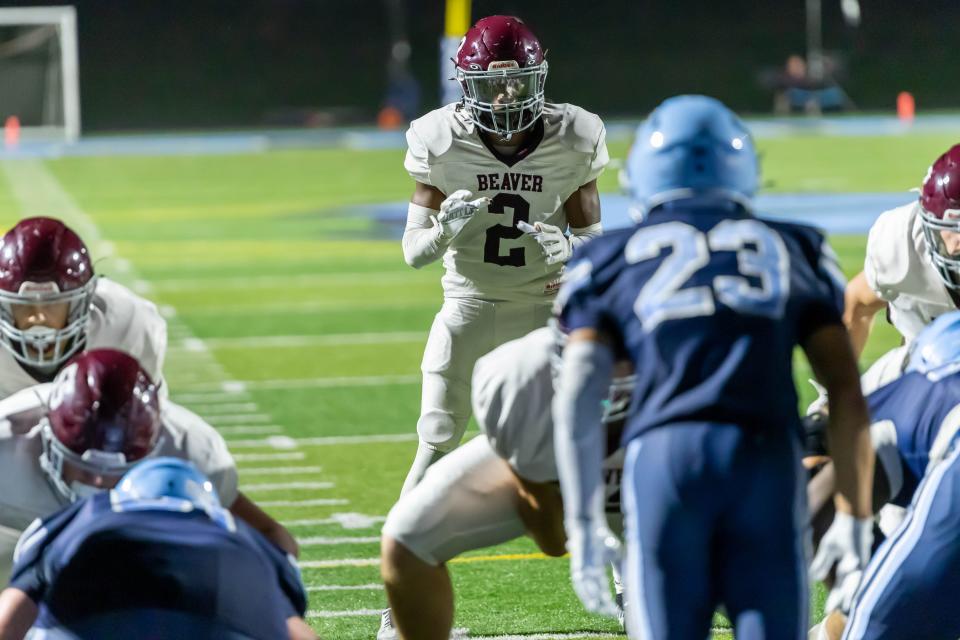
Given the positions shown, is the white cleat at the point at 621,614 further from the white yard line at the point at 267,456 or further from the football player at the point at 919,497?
the white yard line at the point at 267,456

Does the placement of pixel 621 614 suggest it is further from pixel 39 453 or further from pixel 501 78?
pixel 39 453

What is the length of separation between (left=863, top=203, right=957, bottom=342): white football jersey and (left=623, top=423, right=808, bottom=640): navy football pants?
1.60 metres

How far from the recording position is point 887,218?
4.15 metres

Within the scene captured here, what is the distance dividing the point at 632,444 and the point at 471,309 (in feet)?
6.92

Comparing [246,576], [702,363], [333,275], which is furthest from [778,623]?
[333,275]

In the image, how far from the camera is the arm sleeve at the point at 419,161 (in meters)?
4.63

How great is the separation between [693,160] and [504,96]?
195 centimetres

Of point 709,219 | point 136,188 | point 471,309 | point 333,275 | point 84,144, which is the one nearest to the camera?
point 709,219

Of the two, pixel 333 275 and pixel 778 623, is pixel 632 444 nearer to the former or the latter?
pixel 778 623

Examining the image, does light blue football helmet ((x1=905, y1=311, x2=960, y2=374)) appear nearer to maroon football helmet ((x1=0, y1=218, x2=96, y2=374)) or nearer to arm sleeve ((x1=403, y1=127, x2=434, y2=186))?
maroon football helmet ((x1=0, y1=218, x2=96, y2=374))

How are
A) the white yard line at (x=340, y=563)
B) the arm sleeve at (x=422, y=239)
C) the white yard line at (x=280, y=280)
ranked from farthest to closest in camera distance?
the white yard line at (x=280, y=280)
the white yard line at (x=340, y=563)
the arm sleeve at (x=422, y=239)

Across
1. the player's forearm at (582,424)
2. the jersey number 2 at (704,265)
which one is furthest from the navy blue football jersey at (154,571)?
the jersey number 2 at (704,265)

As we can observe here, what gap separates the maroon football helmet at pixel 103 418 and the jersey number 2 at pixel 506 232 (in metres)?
2.06

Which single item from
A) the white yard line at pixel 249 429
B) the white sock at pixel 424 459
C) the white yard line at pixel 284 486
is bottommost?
the white yard line at pixel 249 429
